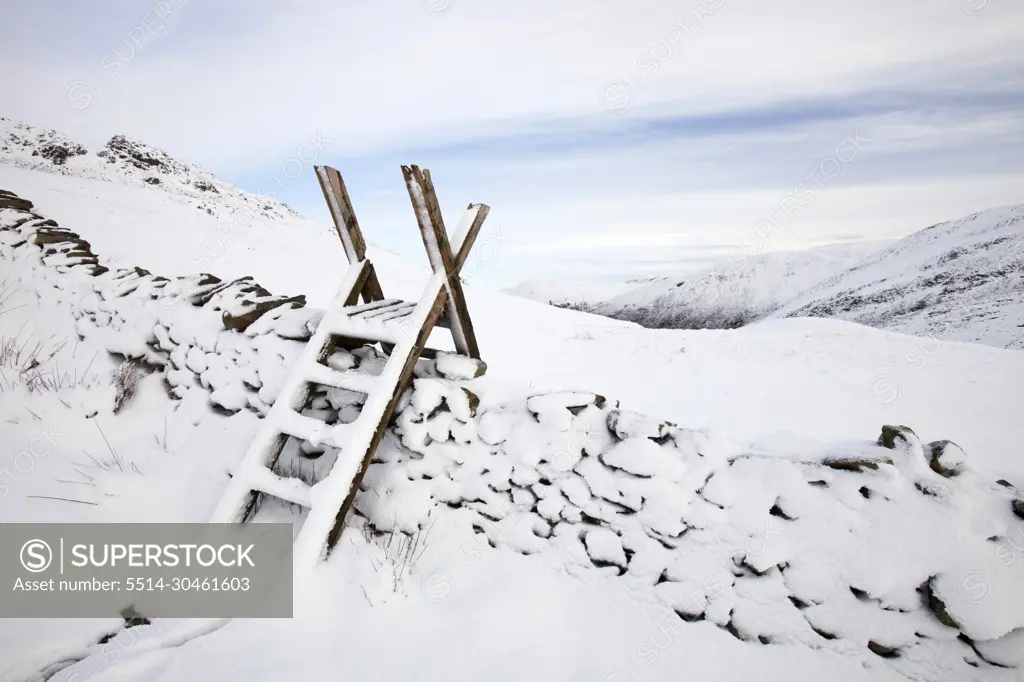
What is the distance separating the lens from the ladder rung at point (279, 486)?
Result: 8.07ft

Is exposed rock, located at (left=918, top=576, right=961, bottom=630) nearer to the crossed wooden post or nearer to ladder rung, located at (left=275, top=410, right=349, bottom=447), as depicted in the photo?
the crossed wooden post

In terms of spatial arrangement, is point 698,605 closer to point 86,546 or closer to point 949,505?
point 949,505

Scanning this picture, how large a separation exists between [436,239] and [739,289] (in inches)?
776

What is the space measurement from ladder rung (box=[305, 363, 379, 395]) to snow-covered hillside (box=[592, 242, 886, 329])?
17024mm

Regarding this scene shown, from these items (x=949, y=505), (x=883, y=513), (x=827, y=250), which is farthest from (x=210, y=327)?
(x=827, y=250)

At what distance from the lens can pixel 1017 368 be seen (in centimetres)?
702

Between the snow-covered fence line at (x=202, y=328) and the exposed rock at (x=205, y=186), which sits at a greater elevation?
the exposed rock at (x=205, y=186)

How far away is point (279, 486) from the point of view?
8.25 ft

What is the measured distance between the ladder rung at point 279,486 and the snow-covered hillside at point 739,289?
1737cm

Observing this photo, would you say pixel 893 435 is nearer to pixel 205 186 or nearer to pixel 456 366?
pixel 456 366

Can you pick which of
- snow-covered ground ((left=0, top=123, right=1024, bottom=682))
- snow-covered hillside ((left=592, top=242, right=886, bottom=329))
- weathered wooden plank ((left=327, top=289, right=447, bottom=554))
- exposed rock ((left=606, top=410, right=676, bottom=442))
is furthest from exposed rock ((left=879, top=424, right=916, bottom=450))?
snow-covered hillside ((left=592, top=242, right=886, bottom=329))

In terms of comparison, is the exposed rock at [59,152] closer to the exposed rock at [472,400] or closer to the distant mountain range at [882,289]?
the distant mountain range at [882,289]

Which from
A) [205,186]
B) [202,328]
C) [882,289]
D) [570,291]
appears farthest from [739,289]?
[205,186]

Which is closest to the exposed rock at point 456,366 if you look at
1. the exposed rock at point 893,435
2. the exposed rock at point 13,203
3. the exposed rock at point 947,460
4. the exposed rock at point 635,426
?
the exposed rock at point 635,426
